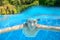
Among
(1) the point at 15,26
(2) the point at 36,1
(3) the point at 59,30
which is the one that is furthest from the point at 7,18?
(3) the point at 59,30

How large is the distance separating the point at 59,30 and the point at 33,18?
0.98ft

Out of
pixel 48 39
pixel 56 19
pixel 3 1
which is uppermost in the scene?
pixel 3 1

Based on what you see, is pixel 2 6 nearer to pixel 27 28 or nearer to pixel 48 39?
pixel 27 28

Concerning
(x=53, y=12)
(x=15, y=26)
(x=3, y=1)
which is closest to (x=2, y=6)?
(x=3, y=1)

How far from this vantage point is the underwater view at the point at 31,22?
9.33 feet

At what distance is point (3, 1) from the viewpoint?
2881 millimetres

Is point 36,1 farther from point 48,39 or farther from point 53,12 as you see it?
point 48,39

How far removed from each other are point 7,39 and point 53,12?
1.83 ft

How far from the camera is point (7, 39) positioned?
2.86 m

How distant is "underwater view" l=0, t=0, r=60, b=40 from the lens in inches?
112

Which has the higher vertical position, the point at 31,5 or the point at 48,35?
the point at 31,5

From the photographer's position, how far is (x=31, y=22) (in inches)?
111

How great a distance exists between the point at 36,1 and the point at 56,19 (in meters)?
0.29

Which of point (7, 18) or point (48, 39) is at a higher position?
point (7, 18)
